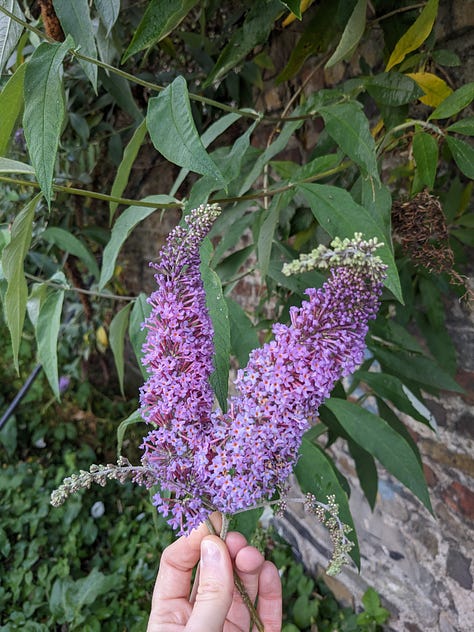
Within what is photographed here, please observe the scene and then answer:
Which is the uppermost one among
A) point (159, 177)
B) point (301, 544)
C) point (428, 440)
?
point (159, 177)

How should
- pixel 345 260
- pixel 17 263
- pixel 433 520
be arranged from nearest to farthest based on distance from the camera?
1. pixel 345 260
2. pixel 17 263
3. pixel 433 520

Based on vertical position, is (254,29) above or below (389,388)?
above

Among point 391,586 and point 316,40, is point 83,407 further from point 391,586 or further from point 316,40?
point 316,40

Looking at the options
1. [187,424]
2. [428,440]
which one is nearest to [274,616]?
[187,424]

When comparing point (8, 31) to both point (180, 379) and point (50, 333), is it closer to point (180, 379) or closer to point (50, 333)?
point (50, 333)

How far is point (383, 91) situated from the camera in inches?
32.8

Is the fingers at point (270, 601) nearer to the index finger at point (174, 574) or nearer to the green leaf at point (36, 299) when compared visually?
the index finger at point (174, 574)

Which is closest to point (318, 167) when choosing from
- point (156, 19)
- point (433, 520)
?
point (156, 19)

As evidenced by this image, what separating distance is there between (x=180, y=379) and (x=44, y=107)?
0.32 meters

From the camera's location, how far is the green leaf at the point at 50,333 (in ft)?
2.74

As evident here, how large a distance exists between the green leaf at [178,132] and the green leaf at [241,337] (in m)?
0.32

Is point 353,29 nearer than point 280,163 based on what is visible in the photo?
Yes

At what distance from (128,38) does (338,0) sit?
3.06ft

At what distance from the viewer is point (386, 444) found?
838mm
